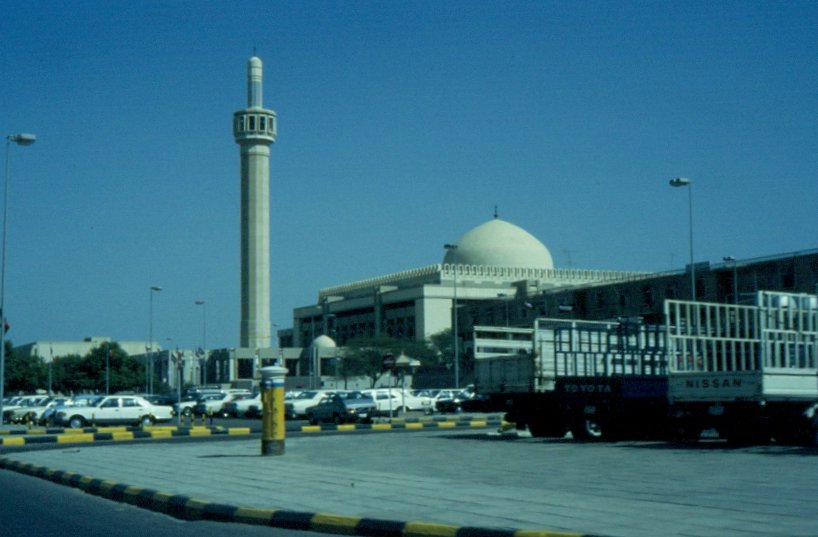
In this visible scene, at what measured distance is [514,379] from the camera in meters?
24.7

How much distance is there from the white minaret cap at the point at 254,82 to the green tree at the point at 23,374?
2932 cm

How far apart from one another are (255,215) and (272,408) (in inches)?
2935

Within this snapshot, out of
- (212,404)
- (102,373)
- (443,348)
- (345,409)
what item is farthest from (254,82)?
(345,409)

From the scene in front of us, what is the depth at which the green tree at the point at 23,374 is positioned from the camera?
8838cm

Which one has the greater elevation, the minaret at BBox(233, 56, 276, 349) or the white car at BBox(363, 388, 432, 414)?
the minaret at BBox(233, 56, 276, 349)

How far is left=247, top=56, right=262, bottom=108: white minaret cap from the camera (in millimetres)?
97312

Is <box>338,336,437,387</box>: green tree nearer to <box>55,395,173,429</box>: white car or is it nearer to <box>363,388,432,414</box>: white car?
<box>363,388,432,414</box>: white car

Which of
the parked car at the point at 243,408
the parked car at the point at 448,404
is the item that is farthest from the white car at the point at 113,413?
the parked car at the point at 448,404

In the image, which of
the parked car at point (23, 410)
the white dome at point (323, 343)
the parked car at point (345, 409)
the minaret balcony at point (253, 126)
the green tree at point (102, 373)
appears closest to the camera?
the parked car at point (345, 409)

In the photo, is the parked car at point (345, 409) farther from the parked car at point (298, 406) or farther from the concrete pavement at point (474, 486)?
the concrete pavement at point (474, 486)

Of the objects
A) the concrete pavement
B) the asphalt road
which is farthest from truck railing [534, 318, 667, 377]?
the asphalt road

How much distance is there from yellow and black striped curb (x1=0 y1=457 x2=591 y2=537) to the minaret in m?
78.1

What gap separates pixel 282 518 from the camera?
37.1 feet

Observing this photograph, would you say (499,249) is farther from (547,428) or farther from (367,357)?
(547,428)
